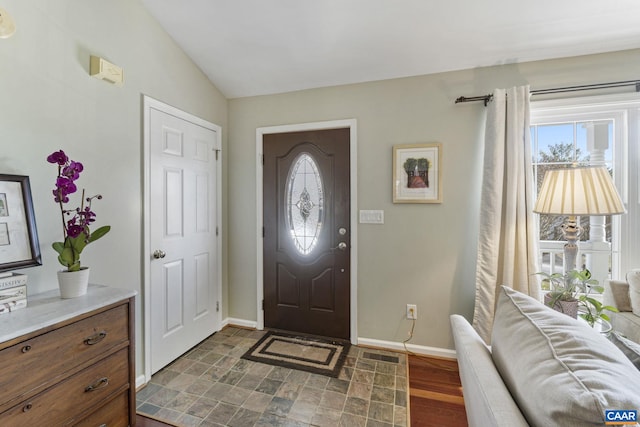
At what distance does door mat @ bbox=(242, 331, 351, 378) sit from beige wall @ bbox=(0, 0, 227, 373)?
0.93 m

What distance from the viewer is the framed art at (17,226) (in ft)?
4.28

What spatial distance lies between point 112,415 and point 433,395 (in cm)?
193

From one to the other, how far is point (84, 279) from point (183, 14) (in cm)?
194

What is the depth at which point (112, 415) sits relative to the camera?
1470mm

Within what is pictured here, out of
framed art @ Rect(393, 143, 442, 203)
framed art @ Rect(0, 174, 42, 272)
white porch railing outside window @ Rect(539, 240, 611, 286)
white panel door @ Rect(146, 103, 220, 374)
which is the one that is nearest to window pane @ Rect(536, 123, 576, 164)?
white porch railing outside window @ Rect(539, 240, 611, 286)

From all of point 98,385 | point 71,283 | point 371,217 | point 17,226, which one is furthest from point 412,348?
point 17,226

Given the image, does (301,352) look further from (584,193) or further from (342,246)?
(584,193)

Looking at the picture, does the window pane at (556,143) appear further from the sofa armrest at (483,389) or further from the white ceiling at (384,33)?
the sofa armrest at (483,389)

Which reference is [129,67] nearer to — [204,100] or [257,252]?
[204,100]

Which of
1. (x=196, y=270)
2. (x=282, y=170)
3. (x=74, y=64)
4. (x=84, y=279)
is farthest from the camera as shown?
(x=282, y=170)

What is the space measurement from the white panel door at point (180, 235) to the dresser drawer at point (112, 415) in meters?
0.61

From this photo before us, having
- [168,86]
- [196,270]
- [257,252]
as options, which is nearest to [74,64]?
[168,86]

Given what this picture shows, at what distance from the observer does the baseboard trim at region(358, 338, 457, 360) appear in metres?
2.40

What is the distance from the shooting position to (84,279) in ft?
4.84
